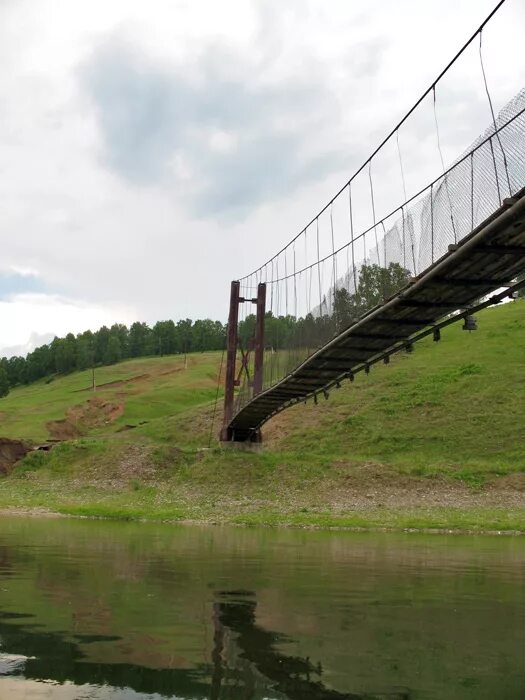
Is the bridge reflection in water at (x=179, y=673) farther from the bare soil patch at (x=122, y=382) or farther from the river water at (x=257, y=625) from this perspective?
the bare soil patch at (x=122, y=382)

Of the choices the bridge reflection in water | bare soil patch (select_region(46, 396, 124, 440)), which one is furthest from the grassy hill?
the bridge reflection in water

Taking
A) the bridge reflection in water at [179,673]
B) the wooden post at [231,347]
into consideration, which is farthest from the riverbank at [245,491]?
the bridge reflection in water at [179,673]

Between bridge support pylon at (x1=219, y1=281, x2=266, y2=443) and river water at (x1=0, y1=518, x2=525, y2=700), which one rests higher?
bridge support pylon at (x1=219, y1=281, x2=266, y2=443)

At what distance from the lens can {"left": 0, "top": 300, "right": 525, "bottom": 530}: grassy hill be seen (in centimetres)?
3738

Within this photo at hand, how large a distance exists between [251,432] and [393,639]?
43.3 m

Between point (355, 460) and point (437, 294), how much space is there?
1081 inches

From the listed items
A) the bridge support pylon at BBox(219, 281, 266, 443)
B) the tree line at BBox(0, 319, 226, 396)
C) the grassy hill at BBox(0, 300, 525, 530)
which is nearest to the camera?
the grassy hill at BBox(0, 300, 525, 530)

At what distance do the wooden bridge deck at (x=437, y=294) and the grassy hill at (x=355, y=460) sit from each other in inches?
332

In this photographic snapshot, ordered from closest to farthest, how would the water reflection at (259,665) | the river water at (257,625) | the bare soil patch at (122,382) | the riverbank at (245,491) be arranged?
1. the water reflection at (259,665)
2. the river water at (257,625)
3. the riverbank at (245,491)
4. the bare soil patch at (122,382)

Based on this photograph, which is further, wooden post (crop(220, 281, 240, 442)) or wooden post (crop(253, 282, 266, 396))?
wooden post (crop(220, 281, 240, 442))

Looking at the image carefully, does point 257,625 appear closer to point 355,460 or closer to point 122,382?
point 355,460

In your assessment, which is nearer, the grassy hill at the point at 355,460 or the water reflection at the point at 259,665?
the water reflection at the point at 259,665

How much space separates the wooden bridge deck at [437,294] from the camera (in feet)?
49.7

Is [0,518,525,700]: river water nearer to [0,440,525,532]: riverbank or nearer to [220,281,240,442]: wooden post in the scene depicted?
[0,440,525,532]: riverbank
